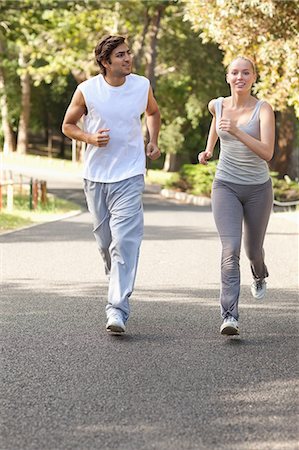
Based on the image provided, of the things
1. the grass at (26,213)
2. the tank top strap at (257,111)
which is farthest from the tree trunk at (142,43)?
the tank top strap at (257,111)

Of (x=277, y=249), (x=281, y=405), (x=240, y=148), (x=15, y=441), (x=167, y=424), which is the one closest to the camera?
(x=15, y=441)

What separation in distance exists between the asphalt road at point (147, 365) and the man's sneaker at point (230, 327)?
63mm

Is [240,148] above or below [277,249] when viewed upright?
above

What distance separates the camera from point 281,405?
553 cm

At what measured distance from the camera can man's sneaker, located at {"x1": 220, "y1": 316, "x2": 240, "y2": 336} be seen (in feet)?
24.7

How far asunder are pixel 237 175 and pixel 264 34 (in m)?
18.0

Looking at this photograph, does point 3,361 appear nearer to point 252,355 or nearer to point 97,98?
point 252,355

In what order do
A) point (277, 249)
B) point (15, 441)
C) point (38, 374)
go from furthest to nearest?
point (277, 249), point (38, 374), point (15, 441)

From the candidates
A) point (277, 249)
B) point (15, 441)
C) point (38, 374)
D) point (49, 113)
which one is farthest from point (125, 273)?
point (49, 113)

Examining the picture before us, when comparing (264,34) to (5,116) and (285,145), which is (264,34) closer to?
(285,145)

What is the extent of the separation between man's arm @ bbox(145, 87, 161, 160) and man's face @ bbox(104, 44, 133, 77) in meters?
0.28

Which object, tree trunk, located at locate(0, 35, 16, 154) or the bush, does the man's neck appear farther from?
tree trunk, located at locate(0, 35, 16, 154)

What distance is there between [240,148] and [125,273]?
1123 millimetres

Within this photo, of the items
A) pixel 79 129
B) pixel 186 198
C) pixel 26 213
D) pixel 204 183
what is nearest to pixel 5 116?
pixel 204 183
